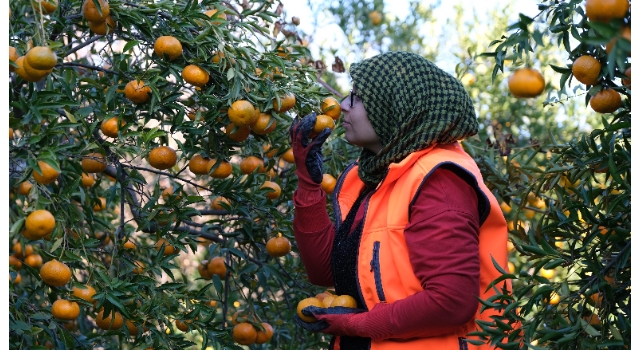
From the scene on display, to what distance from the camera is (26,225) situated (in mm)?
1878

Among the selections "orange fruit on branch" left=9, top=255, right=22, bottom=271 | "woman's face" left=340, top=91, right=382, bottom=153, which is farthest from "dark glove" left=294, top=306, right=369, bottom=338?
"orange fruit on branch" left=9, top=255, right=22, bottom=271

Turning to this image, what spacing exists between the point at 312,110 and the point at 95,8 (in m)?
0.74

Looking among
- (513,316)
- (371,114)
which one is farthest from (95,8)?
(513,316)

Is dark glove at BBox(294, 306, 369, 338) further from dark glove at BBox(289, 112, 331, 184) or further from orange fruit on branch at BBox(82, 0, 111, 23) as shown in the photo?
orange fruit on branch at BBox(82, 0, 111, 23)

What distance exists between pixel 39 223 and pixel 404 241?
93 cm

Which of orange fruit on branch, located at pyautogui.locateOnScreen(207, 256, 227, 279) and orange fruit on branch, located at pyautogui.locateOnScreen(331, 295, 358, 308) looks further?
orange fruit on branch, located at pyautogui.locateOnScreen(207, 256, 227, 279)

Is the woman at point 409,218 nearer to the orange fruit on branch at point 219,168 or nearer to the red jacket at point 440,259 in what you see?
the red jacket at point 440,259

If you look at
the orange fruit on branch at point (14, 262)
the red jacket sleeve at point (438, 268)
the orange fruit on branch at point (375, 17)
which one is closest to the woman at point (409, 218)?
the red jacket sleeve at point (438, 268)

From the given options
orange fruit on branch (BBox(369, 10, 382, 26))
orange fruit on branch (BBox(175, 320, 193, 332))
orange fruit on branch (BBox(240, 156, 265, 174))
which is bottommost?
orange fruit on branch (BBox(175, 320, 193, 332))

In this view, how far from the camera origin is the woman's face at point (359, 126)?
80.5 inches

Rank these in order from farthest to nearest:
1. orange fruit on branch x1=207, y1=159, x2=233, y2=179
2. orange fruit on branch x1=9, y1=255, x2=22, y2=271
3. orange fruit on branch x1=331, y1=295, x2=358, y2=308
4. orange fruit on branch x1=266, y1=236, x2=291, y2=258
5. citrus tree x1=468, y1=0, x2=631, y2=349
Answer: orange fruit on branch x1=9, y1=255, x2=22, y2=271
orange fruit on branch x1=266, y1=236, x2=291, y2=258
orange fruit on branch x1=207, y1=159, x2=233, y2=179
orange fruit on branch x1=331, y1=295, x2=358, y2=308
citrus tree x1=468, y1=0, x2=631, y2=349

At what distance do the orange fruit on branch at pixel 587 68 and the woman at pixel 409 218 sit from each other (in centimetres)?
39

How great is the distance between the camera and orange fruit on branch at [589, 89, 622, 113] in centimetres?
158

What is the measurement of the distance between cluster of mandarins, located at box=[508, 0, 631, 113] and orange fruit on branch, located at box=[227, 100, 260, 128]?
75 cm
